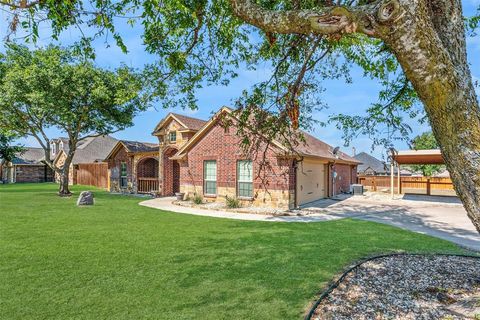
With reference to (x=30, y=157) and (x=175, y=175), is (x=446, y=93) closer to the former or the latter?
(x=175, y=175)

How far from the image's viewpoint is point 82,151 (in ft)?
118

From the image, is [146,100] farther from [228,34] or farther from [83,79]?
Answer: [83,79]

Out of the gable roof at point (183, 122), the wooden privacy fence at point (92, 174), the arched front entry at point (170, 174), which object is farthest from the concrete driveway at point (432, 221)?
the wooden privacy fence at point (92, 174)

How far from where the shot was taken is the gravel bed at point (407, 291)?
12.1 feet

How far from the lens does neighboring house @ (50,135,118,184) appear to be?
34.8 m

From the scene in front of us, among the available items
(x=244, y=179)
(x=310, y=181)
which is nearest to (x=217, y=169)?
(x=244, y=179)

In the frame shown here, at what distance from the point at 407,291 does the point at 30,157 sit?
48089 millimetres

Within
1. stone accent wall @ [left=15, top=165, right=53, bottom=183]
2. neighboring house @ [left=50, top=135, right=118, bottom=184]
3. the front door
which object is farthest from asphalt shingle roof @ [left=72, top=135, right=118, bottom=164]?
the front door

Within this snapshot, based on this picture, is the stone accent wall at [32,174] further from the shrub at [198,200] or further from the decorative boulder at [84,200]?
the shrub at [198,200]

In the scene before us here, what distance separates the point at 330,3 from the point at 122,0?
403 centimetres

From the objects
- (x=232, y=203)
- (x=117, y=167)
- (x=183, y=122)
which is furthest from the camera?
(x=117, y=167)

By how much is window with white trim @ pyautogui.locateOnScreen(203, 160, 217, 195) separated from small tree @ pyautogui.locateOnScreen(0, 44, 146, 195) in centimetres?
567

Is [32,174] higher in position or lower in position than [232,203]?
higher

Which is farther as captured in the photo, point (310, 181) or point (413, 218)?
point (310, 181)
